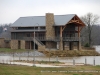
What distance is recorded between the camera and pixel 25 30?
8338 centimetres

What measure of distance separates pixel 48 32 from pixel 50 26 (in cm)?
148

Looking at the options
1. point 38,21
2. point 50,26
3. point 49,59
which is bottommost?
point 49,59

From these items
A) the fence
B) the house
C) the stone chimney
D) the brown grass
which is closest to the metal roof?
the house

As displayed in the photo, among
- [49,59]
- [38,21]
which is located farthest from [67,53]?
[49,59]

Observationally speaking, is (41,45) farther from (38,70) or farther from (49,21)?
(38,70)

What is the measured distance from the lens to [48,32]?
81875mm

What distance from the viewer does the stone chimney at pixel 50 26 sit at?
80.6 meters

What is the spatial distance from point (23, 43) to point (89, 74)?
48.4 m

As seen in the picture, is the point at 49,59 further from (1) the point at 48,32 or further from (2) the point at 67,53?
(1) the point at 48,32

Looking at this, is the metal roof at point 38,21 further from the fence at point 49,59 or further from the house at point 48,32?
the fence at point 49,59

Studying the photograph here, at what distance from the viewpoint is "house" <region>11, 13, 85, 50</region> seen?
8012 centimetres

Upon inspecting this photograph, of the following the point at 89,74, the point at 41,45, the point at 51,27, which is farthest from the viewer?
the point at 51,27

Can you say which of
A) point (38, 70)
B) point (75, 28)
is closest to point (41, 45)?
point (75, 28)

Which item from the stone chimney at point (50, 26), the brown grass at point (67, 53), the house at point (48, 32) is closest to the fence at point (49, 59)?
the brown grass at point (67, 53)
